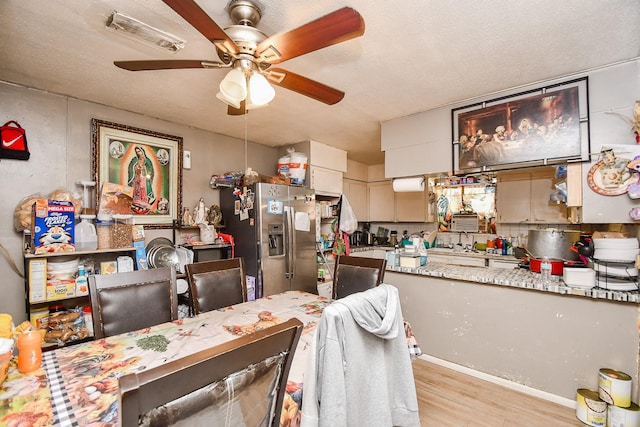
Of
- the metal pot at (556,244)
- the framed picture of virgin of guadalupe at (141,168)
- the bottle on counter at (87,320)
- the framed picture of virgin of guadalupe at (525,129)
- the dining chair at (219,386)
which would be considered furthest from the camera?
the framed picture of virgin of guadalupe at (141,168)

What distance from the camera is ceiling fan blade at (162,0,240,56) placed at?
1.07 meters

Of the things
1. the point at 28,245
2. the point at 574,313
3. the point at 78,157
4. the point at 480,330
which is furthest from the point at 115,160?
the point at 574,313

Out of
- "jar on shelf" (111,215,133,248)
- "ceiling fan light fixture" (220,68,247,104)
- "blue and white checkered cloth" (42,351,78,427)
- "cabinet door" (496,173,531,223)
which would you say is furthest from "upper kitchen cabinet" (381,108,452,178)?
"blue and white checkered cloth" (42,351,78,427)

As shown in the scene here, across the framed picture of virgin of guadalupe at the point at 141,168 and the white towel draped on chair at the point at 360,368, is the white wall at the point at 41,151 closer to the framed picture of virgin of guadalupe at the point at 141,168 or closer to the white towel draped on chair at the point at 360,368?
the framed picture of virgin of guadalupe at the point at 141,168

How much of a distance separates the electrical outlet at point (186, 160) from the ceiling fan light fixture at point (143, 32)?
1.72 meters

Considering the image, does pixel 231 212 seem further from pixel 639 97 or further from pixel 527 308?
pixel 639 97

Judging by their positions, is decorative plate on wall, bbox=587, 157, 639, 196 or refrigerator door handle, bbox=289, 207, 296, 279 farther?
refrigerator door handle, bbox=289, 207, 296, 279

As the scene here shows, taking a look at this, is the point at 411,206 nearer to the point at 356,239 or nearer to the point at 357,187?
the point at 357,187

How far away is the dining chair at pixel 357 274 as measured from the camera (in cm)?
213

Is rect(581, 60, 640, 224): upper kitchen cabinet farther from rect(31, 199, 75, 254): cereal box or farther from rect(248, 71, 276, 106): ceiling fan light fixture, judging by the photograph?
rect(31, 199, 75, 254): cereal box

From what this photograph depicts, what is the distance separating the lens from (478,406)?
6.66 feet

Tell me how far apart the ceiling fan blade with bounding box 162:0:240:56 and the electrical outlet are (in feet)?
7.02

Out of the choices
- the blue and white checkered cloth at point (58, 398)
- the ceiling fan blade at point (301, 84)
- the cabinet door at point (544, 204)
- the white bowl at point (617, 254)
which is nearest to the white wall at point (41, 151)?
the blue and white checkered cloth at point (58, 398)

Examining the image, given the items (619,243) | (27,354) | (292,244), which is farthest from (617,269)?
(27,354)
